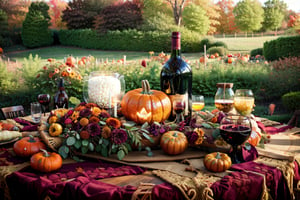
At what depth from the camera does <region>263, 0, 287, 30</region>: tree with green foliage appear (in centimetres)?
2153

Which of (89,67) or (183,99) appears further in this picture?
(89,67)

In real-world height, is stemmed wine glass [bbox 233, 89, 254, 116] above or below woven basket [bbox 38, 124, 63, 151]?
above

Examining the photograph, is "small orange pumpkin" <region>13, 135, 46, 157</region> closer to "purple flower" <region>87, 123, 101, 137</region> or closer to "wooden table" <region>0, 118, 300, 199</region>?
"wooden table" <region>0, 118, 300, 199</region>

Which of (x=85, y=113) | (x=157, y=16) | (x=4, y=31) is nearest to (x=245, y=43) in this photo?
(x=157, y=16)

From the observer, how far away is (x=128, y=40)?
20000 mm

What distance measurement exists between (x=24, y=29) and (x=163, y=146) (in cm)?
2257

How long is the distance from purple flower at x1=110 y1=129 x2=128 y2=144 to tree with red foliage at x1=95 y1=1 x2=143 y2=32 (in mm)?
19611

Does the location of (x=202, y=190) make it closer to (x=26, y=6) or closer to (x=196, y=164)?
(x=196, y=164)

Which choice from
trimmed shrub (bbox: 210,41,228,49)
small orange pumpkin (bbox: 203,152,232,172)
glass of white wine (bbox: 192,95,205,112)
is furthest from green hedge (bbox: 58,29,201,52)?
small orange pumpkin (bbox: 203,152,232,172)

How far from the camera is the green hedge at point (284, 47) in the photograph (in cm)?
1087

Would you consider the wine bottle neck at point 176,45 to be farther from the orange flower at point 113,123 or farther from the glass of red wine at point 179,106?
the orange flower at point 113,123

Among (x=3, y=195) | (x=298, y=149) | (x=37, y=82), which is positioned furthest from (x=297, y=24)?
(x=3, y=195)

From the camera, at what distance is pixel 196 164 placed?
1521 millimetres

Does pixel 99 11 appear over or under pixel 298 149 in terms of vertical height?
over
